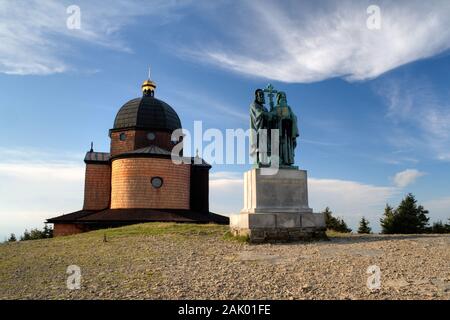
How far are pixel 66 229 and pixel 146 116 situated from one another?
11.2m

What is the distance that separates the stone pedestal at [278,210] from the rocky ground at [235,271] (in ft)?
2.32

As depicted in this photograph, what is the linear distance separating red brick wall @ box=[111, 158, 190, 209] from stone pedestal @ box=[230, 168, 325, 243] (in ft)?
52.9

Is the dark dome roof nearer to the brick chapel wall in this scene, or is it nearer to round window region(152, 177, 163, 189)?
the brick chapel wall

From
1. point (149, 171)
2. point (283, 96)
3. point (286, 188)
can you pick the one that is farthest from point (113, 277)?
point (149, 171)

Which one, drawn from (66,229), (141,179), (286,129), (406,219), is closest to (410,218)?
(406,219)

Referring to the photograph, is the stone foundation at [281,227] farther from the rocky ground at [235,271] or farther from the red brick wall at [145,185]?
the red brick wall at [145,185]

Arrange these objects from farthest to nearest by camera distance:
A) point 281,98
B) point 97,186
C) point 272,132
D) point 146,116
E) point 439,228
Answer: point 146,116, point 97,186, point 439,228, point 281,98, point 272,132

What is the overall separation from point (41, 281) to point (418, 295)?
696 cm

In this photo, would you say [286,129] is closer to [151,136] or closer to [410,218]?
[410,218]

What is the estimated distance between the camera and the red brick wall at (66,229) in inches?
1053

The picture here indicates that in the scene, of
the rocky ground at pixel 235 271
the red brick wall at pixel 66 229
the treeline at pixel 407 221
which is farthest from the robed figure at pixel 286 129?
the red brick wall at pixel 66 229

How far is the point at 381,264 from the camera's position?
7668 mm

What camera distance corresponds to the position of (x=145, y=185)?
91.3 ft

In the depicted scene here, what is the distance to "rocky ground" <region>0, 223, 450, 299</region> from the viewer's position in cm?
604
